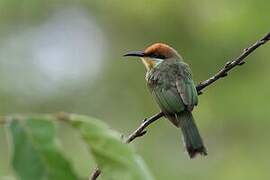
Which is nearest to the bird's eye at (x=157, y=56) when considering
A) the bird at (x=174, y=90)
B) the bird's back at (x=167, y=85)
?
the bird at (x=174, y=90)

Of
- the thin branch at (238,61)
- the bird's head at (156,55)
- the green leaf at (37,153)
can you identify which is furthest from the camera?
the bird's head at (156,55)

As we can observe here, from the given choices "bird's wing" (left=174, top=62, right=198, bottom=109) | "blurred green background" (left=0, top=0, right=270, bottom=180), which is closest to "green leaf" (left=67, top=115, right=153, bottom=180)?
"bird's wing" (left=174, top=62, right=198, bottom=109)

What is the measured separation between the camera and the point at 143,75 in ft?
30.6

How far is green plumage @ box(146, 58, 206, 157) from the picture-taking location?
267 cm

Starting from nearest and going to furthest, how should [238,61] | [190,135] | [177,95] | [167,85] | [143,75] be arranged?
[238,61] < [190,135] < [177,95] < [167,85] < [143,75]

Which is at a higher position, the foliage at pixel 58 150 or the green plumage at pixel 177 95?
the foliage at pixel 58 150

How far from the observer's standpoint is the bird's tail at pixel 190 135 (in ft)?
8.10

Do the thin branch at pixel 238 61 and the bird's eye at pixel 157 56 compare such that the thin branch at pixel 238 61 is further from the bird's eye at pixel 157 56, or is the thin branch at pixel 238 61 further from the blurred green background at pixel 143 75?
the blurred green background at pixel 143 75

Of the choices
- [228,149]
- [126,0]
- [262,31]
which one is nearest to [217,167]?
[228,149]

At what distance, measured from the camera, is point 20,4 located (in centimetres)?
923

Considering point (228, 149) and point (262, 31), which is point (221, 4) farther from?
point (228, 149)

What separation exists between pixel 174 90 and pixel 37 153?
7.03 feet

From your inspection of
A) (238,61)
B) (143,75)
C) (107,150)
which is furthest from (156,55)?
(143,75)

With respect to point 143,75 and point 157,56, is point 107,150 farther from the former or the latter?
point 143,75
